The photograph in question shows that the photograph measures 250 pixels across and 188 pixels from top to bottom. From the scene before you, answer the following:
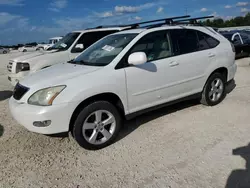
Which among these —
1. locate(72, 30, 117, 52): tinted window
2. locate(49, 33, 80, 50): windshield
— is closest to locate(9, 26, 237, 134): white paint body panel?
locate(49, 33, 80, 50): windshield

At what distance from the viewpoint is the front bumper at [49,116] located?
3.20 m

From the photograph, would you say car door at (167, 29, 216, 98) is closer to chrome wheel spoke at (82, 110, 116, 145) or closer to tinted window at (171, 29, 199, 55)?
tinted window at (171, 29, 199, 55)

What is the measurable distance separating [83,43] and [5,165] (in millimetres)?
5236

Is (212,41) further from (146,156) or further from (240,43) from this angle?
(240,43)

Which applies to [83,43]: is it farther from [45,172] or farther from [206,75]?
[45,172]

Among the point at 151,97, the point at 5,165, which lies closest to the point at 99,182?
the point at 5,165

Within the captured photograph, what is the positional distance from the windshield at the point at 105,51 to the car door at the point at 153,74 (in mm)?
232

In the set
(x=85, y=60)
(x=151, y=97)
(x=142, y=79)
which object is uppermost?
(x=85, y=60)

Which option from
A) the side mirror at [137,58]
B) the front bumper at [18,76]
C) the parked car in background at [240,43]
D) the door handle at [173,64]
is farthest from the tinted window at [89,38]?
the parked car in background at [240,43]

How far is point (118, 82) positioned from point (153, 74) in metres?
0.69

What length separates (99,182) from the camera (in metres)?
2.90

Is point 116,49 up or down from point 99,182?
up

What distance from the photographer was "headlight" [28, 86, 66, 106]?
3.24 meters

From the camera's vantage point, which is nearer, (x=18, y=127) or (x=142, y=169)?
(x=142, y=169)
